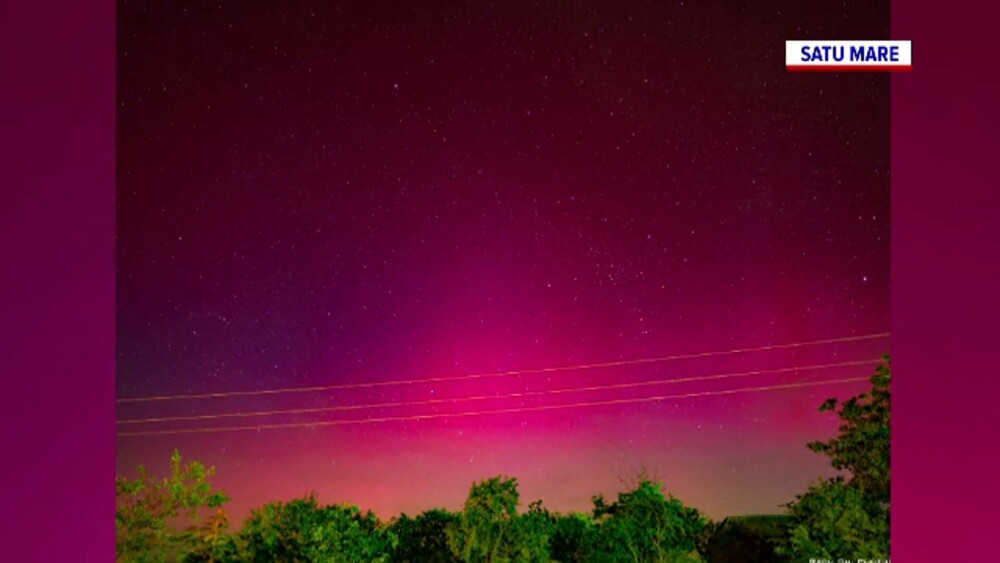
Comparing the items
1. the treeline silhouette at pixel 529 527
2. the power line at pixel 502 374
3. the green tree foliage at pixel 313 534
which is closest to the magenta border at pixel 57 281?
the power line at pixel 502 374

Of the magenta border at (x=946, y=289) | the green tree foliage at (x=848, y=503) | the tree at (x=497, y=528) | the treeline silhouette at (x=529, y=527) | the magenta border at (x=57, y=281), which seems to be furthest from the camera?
the green tree foliage at (x=848, y=503)

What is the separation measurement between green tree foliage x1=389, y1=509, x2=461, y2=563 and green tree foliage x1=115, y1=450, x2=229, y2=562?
3.76 ft

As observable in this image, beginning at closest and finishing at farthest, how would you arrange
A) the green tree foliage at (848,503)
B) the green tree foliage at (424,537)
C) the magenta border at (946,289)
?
the magenta border at (946,289) < the green tree foliage at (424,537) < the green tree foliage at (848,503)

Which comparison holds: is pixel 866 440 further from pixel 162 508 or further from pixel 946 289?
pixel 162 508

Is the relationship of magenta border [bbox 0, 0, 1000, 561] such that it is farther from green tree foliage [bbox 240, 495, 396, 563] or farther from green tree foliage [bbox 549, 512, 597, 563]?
green tree foliage [bbox 549, 512, 597, 563]

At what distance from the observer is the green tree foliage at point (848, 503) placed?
6707 mm

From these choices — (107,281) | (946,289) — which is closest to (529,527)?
(946,289)

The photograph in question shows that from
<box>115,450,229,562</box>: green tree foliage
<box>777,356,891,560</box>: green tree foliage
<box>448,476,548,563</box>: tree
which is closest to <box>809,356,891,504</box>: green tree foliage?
<box>777,356,891,560</box>: green tree foliage

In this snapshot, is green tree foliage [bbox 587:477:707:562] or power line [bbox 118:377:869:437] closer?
power line [bbox 118:377:869:437]

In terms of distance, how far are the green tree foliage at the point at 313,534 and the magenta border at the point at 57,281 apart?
2.36 meters

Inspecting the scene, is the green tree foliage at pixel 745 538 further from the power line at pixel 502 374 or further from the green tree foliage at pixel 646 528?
the power line at pixel 502 374

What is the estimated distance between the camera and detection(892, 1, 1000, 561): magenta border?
164 inches

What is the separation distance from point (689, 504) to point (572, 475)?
73 centimetres

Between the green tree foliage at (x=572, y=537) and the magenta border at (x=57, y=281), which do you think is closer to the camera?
Answer: the magenta border at (x=57, y=281)
